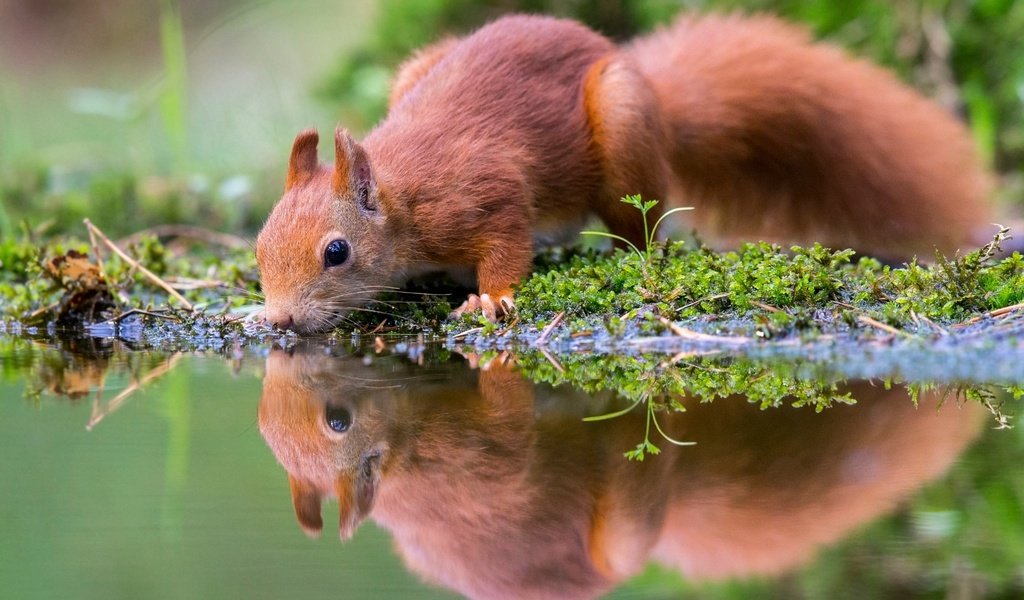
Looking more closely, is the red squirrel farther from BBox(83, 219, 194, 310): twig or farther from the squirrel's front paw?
BBox(83, 219, 194, 310): twig

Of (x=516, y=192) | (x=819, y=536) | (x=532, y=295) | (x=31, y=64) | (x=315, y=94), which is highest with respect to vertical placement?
(x=31, y=64)

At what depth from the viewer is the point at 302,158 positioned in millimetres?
4770

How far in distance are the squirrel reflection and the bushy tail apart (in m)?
2.64

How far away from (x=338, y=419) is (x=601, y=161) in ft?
8.10

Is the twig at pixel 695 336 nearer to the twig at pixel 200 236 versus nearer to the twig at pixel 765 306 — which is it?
the twig at pixel 765 306

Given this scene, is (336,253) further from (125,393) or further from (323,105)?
(323,105)

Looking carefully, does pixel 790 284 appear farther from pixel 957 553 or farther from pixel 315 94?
pixel 315 94

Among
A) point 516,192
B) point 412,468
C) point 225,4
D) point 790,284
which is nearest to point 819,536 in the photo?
point 412,468

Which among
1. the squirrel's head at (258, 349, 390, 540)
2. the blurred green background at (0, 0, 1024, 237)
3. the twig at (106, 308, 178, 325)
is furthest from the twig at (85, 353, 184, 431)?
the blurred green background at (0, 0, 1024, 237)

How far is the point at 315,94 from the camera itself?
379 inches

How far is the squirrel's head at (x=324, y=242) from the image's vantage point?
14.5ft

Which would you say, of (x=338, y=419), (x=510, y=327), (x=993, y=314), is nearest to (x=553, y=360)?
(x=510, y=327)

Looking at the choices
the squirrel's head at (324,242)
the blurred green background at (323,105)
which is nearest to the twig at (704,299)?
the squirrel's head at (324,242)

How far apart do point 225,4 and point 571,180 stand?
13076 mm
